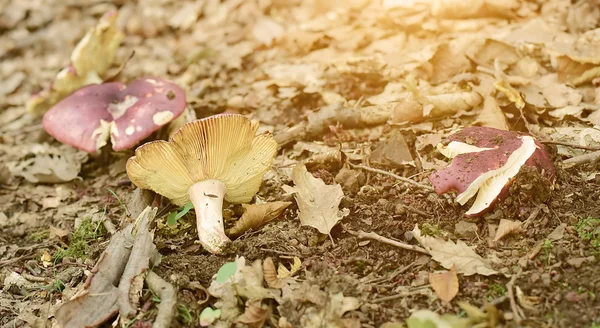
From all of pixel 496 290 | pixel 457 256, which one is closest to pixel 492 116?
Result: pixel 457 256

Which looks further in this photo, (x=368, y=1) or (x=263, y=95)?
(x=368, y=1)

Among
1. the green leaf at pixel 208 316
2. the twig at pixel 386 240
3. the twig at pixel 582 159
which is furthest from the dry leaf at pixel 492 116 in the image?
the green leaf at pixel 208 316

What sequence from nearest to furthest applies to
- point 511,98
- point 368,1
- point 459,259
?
point 459,259
point 511,98
point 368,1

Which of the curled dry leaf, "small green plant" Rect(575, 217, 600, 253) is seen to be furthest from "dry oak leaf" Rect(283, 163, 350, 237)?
"small green plant" Rect(575, 217, 600, 253)

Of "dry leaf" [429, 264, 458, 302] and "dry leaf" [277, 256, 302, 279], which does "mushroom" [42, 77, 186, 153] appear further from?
"dry leaf" [429, 264, 458, 302]

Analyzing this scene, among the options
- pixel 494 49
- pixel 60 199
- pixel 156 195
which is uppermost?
pixel 494 49

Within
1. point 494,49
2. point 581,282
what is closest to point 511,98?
point 494,49

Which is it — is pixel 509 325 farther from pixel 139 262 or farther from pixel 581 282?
pixel 139 262

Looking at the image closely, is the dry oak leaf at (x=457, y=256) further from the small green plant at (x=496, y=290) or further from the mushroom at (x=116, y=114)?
the mushroom at (x=116, y=114)
